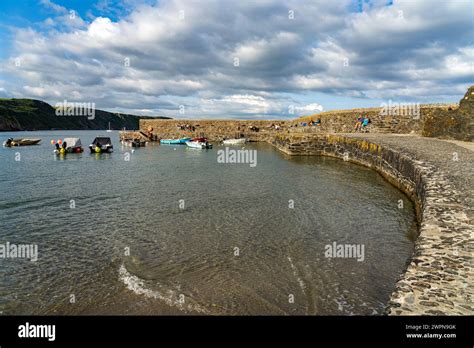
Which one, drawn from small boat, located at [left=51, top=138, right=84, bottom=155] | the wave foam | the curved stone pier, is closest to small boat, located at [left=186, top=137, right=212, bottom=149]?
small boat, located at [left=51, top=138, right=84, bottom=155]

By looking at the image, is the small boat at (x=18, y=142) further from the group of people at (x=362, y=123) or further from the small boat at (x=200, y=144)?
the group of people at (x=362, y=123)

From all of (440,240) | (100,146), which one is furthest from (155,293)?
(100,146)

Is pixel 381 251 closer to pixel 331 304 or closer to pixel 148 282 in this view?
pixel 331 304

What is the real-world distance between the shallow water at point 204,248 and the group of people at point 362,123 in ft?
86.7

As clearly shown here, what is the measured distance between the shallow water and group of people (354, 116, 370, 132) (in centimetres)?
2643

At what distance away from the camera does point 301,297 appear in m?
6.71

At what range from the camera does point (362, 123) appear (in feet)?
142

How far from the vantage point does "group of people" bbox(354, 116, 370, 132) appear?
42719mm

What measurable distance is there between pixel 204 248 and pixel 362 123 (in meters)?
39.5

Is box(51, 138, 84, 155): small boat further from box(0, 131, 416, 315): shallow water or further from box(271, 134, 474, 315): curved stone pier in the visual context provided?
box(271, 134, 474, 315): curved stone pier

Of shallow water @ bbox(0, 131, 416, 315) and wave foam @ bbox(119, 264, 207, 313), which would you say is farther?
shallow water @ bbox(0, 131, 416, 315)

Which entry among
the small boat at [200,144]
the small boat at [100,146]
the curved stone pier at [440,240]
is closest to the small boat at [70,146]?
the small boat at [100,146]

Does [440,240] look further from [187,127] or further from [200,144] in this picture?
[187,127]
